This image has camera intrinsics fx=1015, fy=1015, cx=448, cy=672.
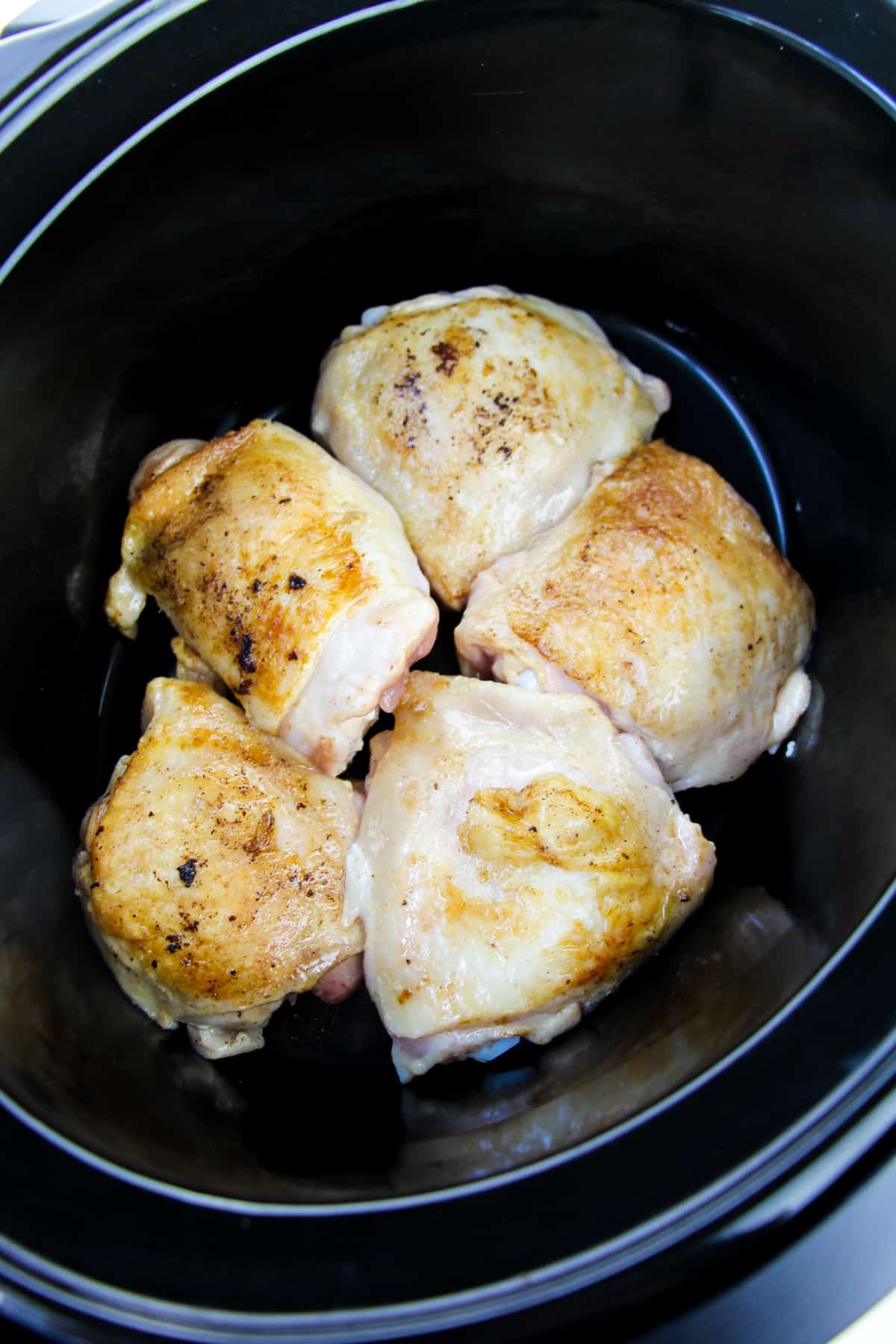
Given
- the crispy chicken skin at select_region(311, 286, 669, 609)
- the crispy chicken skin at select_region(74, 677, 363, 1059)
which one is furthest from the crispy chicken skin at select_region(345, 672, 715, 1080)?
the crispy chicken skin at select_region(311, 286, 669, 609)

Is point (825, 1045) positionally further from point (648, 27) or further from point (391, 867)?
point (648, 27)

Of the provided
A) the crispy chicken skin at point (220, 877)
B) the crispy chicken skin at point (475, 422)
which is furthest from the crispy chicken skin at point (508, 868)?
the crispy chicken skin at point (475, 422)

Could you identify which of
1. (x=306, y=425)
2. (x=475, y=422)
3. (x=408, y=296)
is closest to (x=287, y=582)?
(x=475, y=422)

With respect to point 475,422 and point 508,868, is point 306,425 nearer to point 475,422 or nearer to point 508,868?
point 475,422

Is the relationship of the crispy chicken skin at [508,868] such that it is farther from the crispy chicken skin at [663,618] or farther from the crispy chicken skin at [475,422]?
the crispy chicken skin at [475,422]

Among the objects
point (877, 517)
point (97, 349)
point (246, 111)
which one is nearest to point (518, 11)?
point (246, 111)

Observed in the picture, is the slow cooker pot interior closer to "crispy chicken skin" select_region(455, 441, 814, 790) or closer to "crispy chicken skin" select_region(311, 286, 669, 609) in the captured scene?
"crispy chicken skin" select_region(455, 441, 814, 790)

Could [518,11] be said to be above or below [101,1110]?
above
